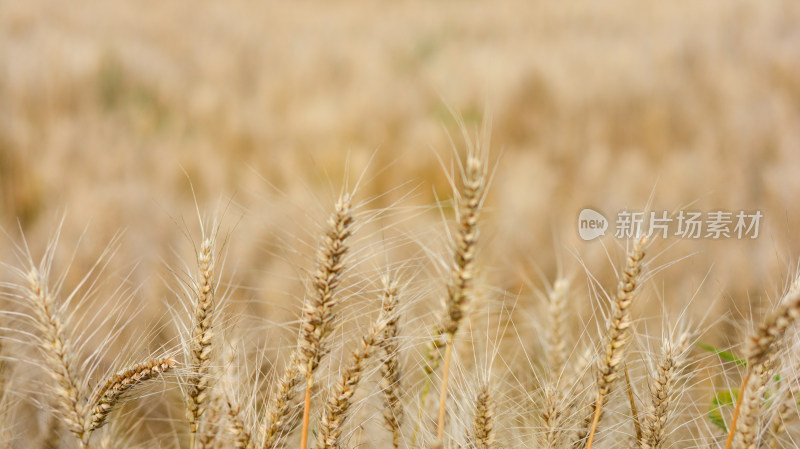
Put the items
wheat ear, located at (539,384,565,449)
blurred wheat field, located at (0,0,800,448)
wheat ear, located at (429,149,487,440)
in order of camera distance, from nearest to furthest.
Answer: wheat ear, located at (429,149,487,440), wheat ear, located at (539,384,565,449), blurred wheat field, located at (0,0,800,448)

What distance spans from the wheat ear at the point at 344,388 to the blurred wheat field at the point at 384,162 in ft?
0.17

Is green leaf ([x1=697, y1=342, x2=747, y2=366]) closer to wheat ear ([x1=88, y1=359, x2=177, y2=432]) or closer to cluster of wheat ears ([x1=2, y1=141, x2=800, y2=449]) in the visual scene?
cluster of wheat ears ([x1=2, y1=141, x2=800, y2=449])

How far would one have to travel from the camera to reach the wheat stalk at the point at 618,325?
509 millimetres

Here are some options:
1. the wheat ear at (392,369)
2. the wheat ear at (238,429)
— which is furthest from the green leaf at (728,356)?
the wheat ear at (238,429)

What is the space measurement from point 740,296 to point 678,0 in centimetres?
369

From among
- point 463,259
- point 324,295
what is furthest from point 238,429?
point 463,259

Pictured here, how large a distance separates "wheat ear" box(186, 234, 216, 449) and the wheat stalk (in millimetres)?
357

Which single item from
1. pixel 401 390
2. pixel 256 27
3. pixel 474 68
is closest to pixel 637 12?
pixel 474 68

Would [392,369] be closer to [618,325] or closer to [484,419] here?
[484,419]

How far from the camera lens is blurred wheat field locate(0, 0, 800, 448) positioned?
1.04 metres

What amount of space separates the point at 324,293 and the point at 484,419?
0.68 feet

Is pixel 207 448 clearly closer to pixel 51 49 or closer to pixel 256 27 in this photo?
pixel 51 49

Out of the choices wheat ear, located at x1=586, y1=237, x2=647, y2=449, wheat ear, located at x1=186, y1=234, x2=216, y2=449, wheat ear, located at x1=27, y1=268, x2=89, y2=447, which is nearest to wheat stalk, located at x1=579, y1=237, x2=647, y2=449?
wheat ear, located at x1=586, y1=237, x2=647, y2=449

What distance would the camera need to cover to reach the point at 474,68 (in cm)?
Answer: 307
